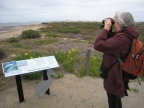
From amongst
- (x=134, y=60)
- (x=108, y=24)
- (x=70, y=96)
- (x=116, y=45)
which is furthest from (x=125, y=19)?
(x=70, y=96)

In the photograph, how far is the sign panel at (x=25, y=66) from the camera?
319 centimetres

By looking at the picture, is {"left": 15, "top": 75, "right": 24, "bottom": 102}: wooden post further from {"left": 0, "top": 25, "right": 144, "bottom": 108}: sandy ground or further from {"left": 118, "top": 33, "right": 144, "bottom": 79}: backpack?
{"left": 118, "top": 33, "right": 144, "bottom": 79}: backpack

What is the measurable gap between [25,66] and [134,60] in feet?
7.53

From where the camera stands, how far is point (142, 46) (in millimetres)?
2016

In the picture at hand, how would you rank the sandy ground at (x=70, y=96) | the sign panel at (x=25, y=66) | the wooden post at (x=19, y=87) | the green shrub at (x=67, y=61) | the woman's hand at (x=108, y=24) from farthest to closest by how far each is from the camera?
1. the green shrub at (x=67, y=61)
2. the sandy ground at (x=70, y=96)
3. the wooden post at (x=19, y=87)
4. the sign panel at (x=25, y=66)
5. the woman's hand at (x=108, y=24)

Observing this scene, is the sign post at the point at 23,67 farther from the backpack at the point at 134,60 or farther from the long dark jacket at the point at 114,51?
the backpack at the point at 134,60

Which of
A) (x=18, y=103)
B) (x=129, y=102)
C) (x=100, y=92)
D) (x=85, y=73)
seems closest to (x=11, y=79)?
(x=18, y=103)

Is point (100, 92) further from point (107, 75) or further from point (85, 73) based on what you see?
point (107, 75)

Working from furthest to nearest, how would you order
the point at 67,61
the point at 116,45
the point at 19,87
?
the point at 67,61
the point at 19,87
the point at 116,45

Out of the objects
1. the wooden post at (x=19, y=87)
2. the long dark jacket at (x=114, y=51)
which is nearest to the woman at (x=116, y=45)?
the long dark jacket at (x=114, y=51)

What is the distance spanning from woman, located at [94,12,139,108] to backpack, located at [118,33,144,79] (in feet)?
0.18

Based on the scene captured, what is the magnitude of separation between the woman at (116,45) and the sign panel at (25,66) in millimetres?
1735

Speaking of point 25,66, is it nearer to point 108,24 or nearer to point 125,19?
point 108,24

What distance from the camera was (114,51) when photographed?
1.93 meters
